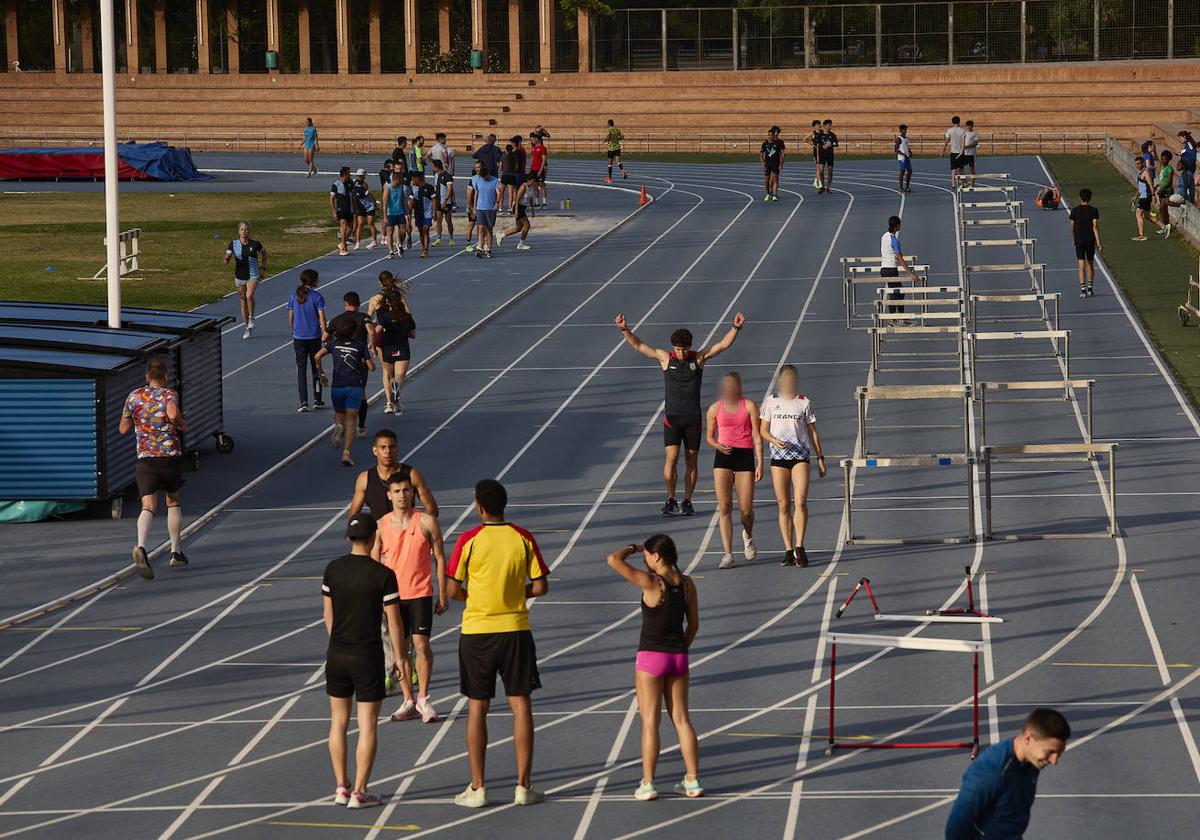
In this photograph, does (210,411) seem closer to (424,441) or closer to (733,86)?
(424,441)

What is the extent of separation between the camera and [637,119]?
6294 centimetres

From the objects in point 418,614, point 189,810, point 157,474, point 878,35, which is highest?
point 878,35

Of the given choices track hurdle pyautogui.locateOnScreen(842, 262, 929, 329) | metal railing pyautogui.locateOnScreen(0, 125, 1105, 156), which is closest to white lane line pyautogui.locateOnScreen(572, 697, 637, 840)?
track hurdle pyautogui.locateOnScreen(842, 262, 929, 329)

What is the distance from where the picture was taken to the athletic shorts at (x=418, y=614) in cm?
1182

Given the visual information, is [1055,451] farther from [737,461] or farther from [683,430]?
[683,430]

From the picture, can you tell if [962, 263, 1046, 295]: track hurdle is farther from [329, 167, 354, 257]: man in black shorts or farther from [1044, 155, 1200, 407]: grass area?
[329, 167, 354, 257]: man in black shorts

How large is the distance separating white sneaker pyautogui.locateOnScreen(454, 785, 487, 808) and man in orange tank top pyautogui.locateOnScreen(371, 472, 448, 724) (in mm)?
1620

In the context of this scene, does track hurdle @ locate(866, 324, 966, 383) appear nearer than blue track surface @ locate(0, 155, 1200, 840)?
No

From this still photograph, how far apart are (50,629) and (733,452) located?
5695 millimetres

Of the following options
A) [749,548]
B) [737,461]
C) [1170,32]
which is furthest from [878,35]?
[749,548]

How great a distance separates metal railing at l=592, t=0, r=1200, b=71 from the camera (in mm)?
59906

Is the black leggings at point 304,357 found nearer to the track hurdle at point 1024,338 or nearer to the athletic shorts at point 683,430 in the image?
the athletic shorts at point 683,430

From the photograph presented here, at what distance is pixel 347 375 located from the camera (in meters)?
20.0

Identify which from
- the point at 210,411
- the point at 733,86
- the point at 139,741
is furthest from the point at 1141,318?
the point at 733,86
